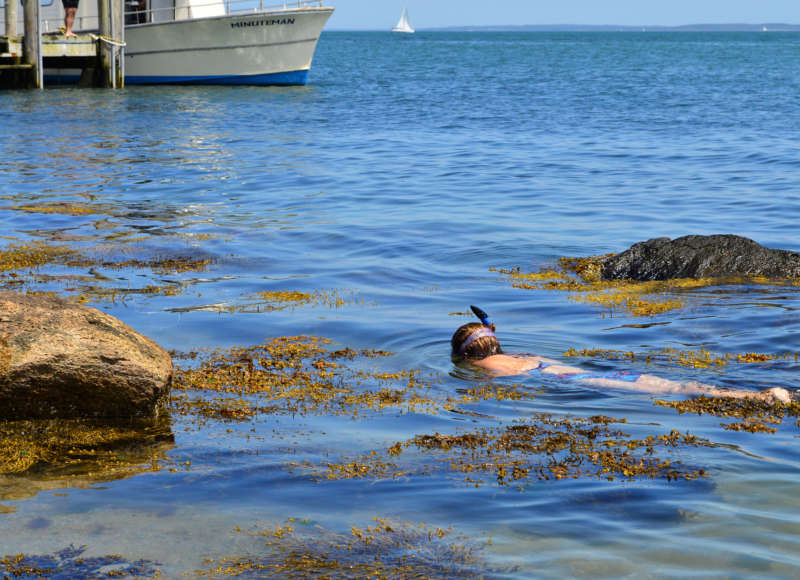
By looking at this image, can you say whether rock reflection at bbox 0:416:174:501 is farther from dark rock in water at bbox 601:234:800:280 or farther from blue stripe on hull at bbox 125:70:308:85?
blue stripe on hull at bbox 125:70:308:85

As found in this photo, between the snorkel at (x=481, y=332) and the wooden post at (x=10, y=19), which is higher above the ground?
the wooden post at (x=10, y=19)

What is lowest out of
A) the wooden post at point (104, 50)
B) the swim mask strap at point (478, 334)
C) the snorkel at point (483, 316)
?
the swim mask strap at point (478, 334)

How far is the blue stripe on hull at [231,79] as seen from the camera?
40.3 m

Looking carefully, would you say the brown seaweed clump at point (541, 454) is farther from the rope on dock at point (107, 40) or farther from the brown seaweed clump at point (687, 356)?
the rope on dock at point (107, 40)

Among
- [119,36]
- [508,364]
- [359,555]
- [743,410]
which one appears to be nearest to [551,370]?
[508,364]

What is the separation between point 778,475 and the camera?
5199mm

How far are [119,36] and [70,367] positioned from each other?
33293 mm

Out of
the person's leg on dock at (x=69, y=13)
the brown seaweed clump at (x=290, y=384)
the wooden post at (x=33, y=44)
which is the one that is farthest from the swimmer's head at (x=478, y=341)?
the person's leg on dock at (x=69, y=13)

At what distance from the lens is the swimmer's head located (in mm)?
7480

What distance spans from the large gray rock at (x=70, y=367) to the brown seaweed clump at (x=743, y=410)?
3.29 m

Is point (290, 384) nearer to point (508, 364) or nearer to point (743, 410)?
point (508, 364)

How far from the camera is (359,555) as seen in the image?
4.30m

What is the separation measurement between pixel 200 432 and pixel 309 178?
13543mm

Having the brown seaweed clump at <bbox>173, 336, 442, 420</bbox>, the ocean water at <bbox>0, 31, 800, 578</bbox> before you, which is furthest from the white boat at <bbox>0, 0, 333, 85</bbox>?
the brown seaweed clump at <bbox>173, 336, 442, 420</bbox>
